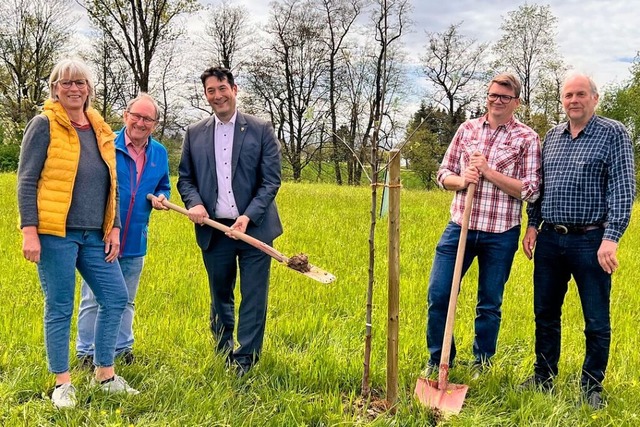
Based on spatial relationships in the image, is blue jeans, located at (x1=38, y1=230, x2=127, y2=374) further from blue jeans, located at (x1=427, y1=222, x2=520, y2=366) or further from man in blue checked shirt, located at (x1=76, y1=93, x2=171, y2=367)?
blue jeans, located at (x1=427, y1=222, x2=520, y2=366)

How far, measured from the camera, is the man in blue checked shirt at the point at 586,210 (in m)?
3.08

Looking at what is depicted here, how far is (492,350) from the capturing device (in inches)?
146

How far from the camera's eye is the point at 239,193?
3.64 meters

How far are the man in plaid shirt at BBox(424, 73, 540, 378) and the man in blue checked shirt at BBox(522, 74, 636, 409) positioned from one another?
17cm

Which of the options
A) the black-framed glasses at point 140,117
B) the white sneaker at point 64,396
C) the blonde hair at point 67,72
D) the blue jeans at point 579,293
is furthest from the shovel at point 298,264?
the blue jeans at point 579,293

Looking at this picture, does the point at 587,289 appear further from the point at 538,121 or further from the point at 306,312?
the point at 538,121

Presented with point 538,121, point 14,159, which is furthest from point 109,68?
point 538,121

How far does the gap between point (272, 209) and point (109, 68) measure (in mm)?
29249

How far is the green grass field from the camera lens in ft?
9.89

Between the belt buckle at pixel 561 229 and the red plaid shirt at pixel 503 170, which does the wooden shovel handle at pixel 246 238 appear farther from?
the belt buckle at pixel 561 229

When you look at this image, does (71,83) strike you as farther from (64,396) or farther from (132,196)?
(64,396)

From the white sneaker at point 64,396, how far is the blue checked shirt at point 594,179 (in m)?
3.15

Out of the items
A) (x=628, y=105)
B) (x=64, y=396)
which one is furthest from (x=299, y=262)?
(x=628, y=105)

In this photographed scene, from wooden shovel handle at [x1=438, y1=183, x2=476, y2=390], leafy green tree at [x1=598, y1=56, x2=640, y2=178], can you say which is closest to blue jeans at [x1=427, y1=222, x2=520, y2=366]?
wooden shovel handle at [x1=438, y1=183, x2=476, y2=390]
